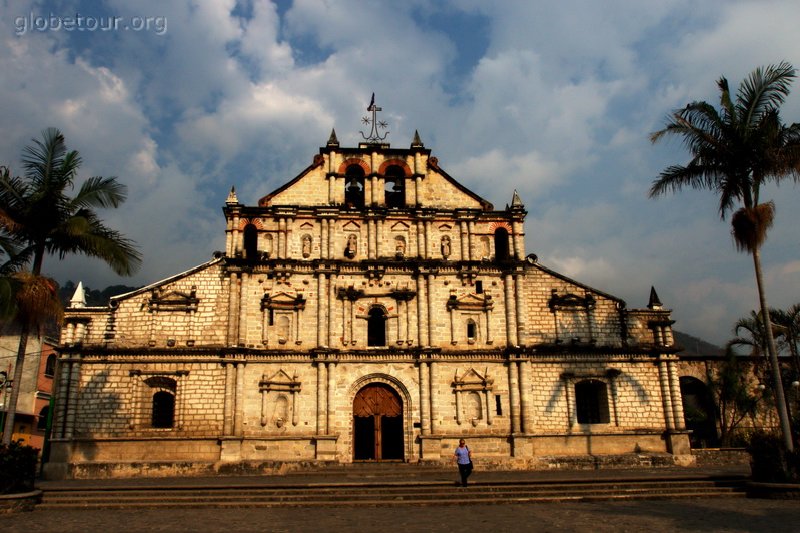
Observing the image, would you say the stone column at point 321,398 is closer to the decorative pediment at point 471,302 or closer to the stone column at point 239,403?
the stone column at point 239,403

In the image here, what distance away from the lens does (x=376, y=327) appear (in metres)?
28.0

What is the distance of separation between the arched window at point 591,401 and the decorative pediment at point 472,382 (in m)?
4.11

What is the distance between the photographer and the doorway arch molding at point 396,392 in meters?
26.3

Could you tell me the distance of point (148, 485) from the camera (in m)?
20.4

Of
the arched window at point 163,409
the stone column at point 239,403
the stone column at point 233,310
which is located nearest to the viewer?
the stone column at point 239,403

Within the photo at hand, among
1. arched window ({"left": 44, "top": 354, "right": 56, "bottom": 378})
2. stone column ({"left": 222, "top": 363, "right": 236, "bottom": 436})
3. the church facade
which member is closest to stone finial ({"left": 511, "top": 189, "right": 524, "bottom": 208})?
the church facade

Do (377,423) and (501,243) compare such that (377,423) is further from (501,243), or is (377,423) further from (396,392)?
(501,243)

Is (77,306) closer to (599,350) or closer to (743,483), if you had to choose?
(599,350)

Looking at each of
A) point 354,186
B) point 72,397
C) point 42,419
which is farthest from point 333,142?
point 42,419

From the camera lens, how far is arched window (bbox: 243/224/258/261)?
2820 cm

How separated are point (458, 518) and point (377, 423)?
11.6 metres

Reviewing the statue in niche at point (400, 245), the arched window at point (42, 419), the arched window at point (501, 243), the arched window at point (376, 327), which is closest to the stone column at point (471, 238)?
the arched window at point (501, 243)

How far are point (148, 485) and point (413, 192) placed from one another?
53.9 ft

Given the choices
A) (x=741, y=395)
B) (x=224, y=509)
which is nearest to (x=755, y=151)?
(x=741, y=395)
